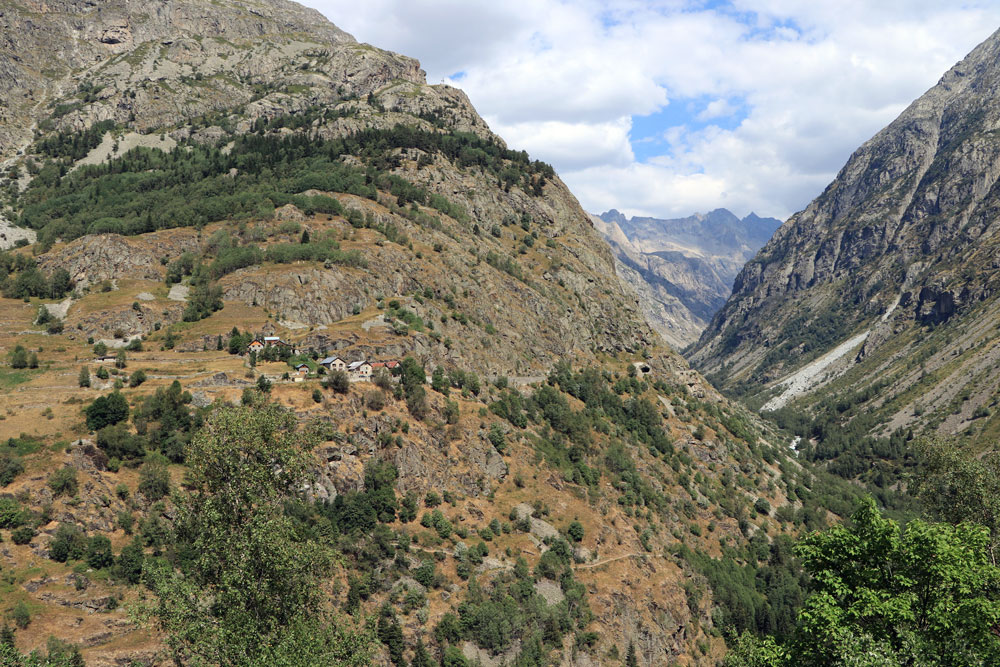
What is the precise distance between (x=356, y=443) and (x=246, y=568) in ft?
172

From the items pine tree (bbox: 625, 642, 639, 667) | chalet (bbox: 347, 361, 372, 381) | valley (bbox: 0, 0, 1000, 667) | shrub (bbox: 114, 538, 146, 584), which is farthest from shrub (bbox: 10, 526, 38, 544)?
pine tree (bbox: 625, 642, 639, 667)

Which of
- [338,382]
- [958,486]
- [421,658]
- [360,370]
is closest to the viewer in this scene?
[958,486]

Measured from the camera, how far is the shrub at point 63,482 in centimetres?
5769

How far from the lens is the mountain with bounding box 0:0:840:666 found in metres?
45.7

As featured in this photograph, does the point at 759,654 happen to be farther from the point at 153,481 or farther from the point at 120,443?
the point at 120,443

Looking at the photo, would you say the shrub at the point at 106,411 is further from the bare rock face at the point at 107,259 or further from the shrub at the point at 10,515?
the bare rock face at the point at 107,259

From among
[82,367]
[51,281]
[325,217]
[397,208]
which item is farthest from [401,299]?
[51,281]

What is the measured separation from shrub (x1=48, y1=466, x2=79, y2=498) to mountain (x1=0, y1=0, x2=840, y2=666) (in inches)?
11.3

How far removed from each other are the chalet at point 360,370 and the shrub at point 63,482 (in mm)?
38635

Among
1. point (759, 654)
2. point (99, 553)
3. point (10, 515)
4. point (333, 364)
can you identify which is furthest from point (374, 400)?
point (759, 654)

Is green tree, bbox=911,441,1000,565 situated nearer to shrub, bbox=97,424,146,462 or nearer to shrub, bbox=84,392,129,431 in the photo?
shrub, bbox=97,424,146,462

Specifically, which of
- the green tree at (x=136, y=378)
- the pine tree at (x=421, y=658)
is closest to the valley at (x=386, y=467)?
the green tree at (x=136, y=378)

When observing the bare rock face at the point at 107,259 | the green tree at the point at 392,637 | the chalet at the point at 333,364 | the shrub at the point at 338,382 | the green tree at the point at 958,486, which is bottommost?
the green tree at the point at 392,637

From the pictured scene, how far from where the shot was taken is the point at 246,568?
Result: 1161 inches
